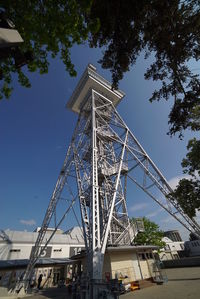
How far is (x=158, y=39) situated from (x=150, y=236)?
80.2ft

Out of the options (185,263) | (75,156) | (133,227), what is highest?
(75,156)

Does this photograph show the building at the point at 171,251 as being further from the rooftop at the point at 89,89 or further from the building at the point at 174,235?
the rooftop at the point at 89,89

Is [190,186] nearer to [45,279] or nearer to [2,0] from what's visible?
[2,0]

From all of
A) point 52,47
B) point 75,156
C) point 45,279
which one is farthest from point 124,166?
point 45,279

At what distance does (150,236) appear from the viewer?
22.6 meters

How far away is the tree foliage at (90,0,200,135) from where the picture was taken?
4.74 m

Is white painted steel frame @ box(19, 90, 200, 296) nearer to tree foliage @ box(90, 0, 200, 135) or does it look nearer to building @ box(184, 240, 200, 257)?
tree foliage @ box(90, 0, 200, 135)

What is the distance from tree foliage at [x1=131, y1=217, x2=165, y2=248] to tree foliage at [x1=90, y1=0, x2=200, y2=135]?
19215 millimetres

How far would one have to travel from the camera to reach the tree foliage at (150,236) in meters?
21.9

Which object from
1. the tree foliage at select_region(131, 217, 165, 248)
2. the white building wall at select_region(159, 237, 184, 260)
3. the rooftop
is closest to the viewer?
the rooftop

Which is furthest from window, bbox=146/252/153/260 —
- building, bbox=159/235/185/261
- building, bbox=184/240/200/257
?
building, bbox=184/240/200/257

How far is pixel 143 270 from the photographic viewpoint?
1174 centimetres

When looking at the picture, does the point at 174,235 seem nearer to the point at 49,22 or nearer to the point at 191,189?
the point at 191,189

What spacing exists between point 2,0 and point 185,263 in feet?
101
